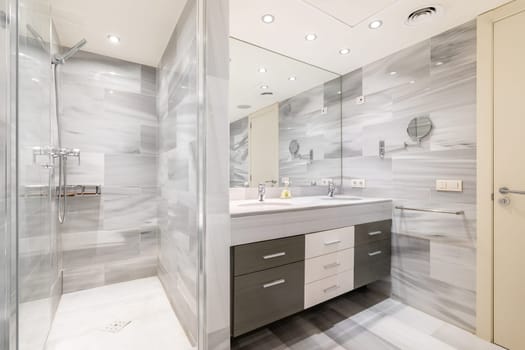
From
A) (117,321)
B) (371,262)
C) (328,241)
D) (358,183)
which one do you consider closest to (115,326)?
(117,321)

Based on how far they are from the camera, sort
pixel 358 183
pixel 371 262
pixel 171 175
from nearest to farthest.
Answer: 1. pixel 171 175
2. pixel 371 262
3. pixel 358 183

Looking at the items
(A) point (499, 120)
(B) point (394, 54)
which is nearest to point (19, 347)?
(A) point (499, 120)

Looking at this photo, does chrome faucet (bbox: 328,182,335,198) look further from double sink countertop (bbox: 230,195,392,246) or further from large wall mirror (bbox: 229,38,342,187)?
double sink countertop (bbox: 230,195,392,246)

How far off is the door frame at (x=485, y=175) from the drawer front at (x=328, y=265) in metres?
0.86

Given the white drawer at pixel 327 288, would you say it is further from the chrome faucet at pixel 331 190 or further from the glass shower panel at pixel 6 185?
the glass shower panel at pixel 6 185

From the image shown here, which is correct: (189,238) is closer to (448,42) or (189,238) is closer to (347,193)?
(347,193)

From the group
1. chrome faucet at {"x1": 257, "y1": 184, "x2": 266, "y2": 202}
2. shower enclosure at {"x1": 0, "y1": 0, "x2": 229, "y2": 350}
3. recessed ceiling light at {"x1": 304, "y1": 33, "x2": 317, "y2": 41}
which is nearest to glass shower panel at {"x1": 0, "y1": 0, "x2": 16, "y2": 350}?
shower enclosure at {"x1": 0, "y1": 0, "x2": 229, "y2": 350}

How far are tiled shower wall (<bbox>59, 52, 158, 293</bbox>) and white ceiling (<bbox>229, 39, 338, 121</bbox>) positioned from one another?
100 centimetres

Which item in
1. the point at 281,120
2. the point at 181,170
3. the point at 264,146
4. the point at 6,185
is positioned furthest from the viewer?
Answer: the point at 281,120

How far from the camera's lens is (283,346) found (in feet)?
5.12

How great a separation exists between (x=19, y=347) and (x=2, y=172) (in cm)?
77

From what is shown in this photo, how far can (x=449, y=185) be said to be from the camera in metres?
1.83

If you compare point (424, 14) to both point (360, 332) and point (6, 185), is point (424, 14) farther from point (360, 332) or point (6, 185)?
point (6, 185)

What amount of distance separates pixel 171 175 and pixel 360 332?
72.1 inches
